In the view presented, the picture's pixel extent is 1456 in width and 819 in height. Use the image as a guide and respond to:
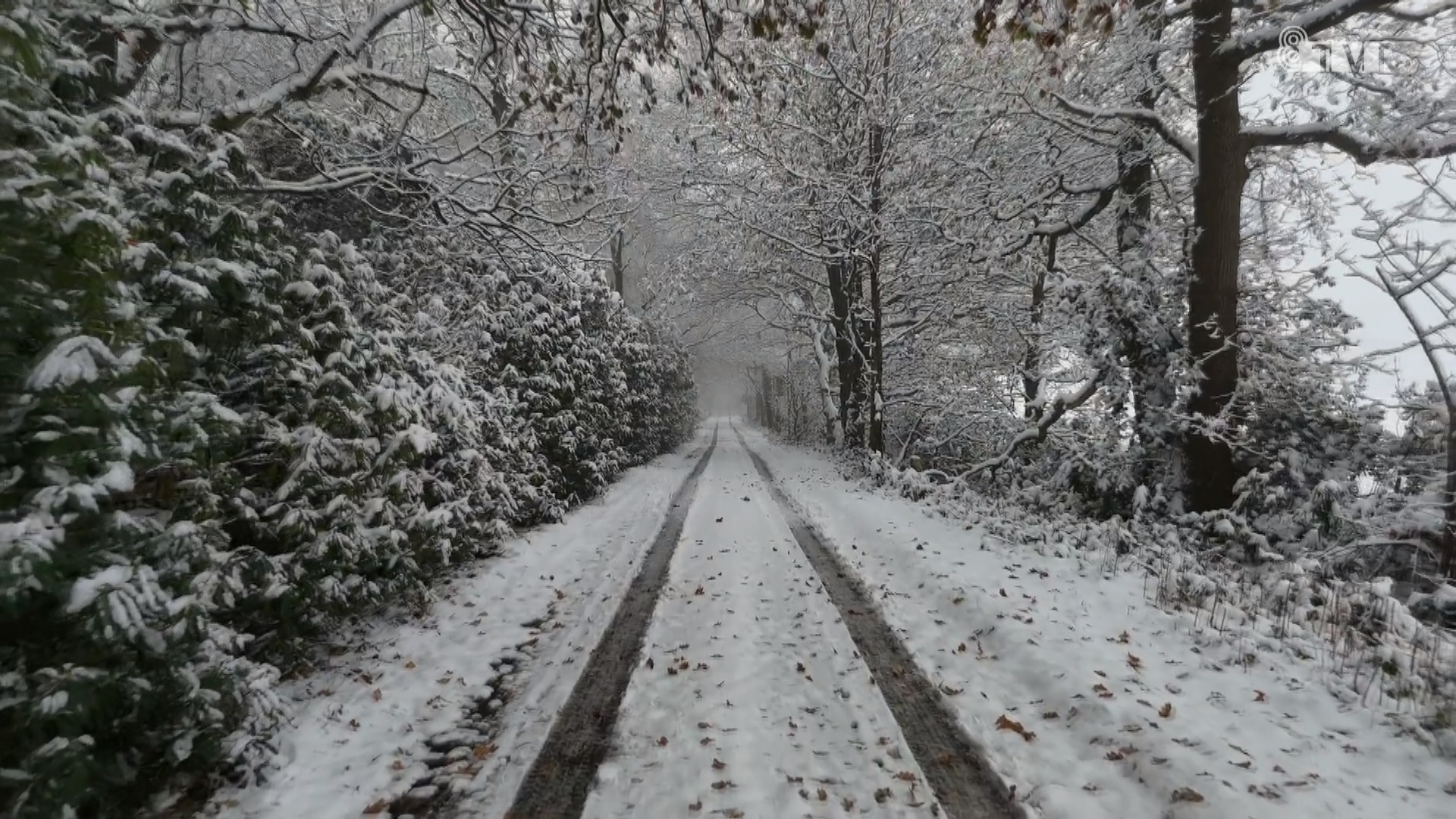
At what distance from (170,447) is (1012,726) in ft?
16.6

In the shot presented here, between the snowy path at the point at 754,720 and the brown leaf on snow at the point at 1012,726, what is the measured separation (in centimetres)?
68

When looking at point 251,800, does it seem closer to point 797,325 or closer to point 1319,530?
point 1319,530

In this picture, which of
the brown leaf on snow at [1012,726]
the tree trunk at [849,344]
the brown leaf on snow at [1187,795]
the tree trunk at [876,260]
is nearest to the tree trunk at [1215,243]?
the brown leaf on snow at [1012,726]

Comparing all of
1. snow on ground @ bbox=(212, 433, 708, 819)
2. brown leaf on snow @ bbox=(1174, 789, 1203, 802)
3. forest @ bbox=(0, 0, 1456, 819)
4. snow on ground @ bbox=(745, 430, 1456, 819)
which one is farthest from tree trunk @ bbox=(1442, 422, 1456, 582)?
snow on ground @ bbox=(212, 433, 708, 819)

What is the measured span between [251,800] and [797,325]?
66.2ft

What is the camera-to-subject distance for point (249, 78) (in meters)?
9.82

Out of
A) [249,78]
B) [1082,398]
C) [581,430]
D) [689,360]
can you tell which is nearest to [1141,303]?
[1082,398]

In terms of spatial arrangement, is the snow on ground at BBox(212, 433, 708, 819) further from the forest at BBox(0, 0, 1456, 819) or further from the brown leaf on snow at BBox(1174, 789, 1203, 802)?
the brown leaf on snow at BBox(1174, 789, 1203, 802)

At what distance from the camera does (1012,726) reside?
416 cm

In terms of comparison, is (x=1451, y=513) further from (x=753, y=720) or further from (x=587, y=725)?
(x=587, y=725)

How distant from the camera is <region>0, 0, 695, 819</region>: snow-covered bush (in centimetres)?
261

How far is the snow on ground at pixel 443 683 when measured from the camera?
365 centimetres

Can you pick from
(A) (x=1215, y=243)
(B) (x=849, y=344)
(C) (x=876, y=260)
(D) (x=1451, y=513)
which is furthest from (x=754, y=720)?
(B) (x=849, y=344)

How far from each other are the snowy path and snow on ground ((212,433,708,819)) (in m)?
0.64
